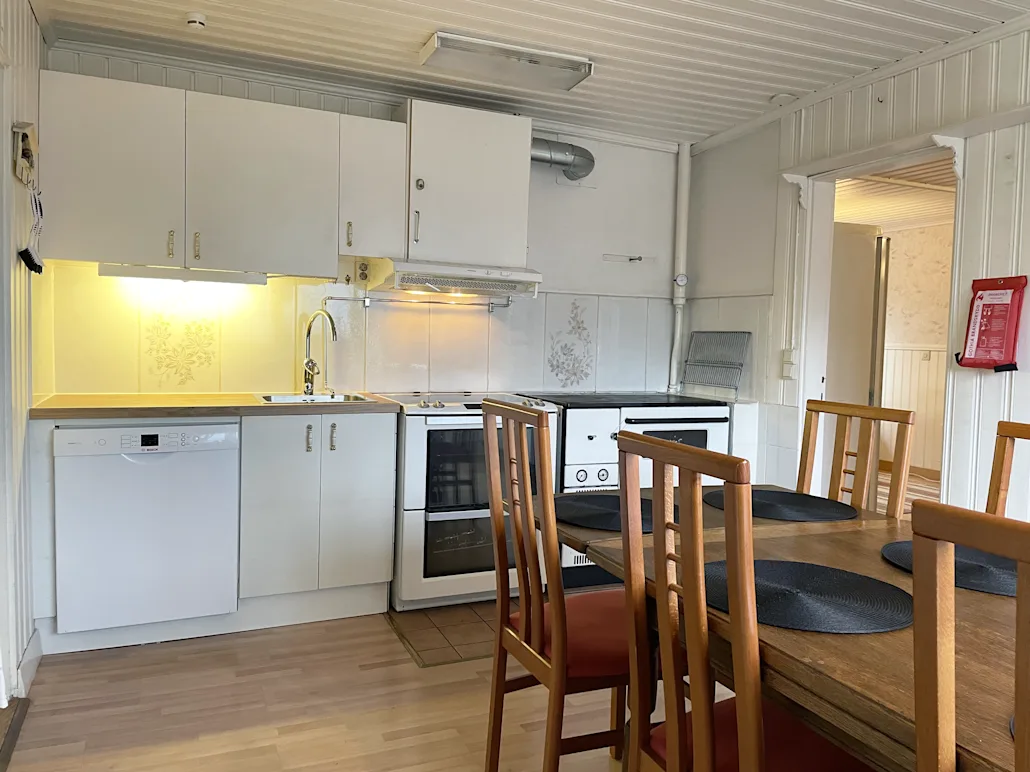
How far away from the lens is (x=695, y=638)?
4.08ft

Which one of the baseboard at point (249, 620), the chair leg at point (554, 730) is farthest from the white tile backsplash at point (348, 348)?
the chair leg at point (554, 730)

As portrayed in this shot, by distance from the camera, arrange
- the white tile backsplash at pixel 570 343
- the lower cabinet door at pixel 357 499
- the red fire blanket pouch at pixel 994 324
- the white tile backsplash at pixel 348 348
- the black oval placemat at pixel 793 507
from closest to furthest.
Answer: the black oval placemat at pixel 793 507 < the red fire blanket pouch at pixel 994 324 < the lower cabinet door at pixel 357 499 < the white tile backsplash at pixel 348 348 < the white tile backsplash at pixel 570 343

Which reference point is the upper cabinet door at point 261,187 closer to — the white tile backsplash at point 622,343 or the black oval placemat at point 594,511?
the white tile backsplash at point 622,343

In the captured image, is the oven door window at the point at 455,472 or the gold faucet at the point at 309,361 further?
the gold faucet at the point at 309,361

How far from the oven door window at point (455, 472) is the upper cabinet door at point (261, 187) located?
882mm

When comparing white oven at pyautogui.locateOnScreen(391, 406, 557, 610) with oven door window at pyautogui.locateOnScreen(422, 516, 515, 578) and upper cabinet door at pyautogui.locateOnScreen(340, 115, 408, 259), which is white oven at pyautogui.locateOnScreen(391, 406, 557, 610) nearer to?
oven door window at pyautogui.locateOnScreen(422, 516, 515, 578)

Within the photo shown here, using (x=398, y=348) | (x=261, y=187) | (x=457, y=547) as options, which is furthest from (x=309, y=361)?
(x=457, y=547)

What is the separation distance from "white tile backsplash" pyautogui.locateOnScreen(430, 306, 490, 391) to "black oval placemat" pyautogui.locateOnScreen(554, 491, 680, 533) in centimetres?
186

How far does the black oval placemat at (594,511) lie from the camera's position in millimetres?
1854

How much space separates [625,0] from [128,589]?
9.07ft

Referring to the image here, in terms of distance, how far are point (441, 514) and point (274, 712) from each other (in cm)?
111

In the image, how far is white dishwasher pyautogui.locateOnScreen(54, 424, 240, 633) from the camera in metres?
2.81

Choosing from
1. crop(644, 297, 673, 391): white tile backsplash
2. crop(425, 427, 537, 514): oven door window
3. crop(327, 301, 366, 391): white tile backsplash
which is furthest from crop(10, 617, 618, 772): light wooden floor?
crop(644, 297, 673, 391): white tile backsplash

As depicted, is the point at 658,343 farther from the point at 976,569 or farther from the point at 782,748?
the point at 782,748
